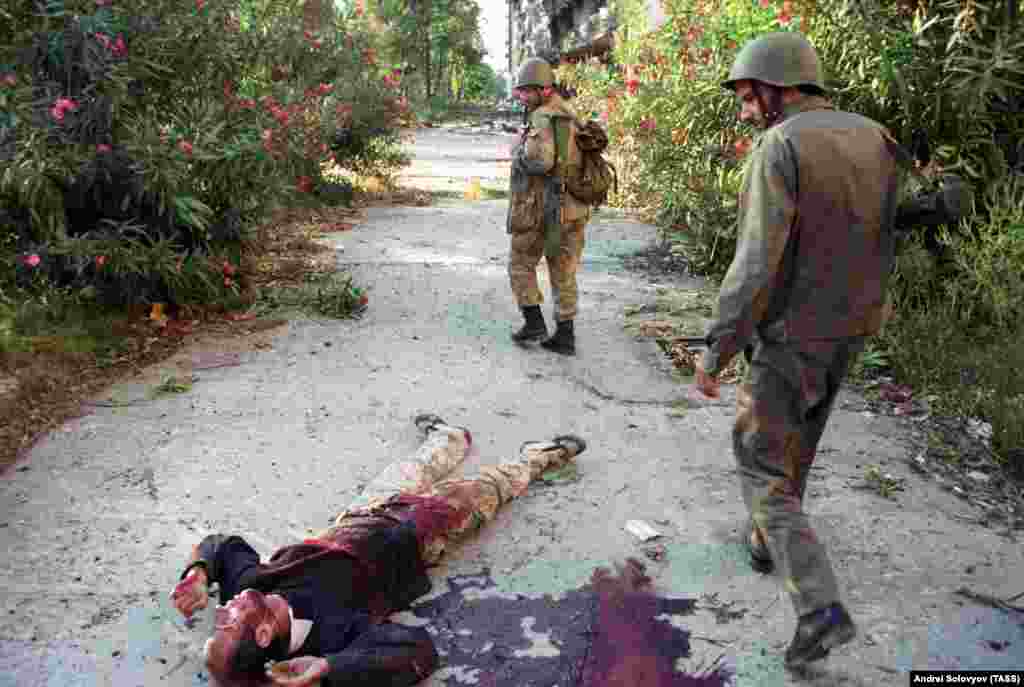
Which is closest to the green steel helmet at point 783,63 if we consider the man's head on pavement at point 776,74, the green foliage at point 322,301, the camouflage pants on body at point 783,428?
the man's head on pavement at point 776,74

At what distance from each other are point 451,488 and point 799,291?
1.59 m

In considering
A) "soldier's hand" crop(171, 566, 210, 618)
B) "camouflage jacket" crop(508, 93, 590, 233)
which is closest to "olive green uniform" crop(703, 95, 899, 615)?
"soldier's hand" crop(171, 566, 210, 618)

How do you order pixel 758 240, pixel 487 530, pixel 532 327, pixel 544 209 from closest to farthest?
pixel 758 240 → pixel 487 530 → pixel 544 209 → pixel 532 327

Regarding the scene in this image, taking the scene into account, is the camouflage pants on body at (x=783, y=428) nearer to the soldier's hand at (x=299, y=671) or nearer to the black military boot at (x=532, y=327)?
the soldier's hand at (x=299, y=671)

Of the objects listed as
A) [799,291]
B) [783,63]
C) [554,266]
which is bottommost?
[554,266]

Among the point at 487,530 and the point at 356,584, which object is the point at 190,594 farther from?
the point at 487,530

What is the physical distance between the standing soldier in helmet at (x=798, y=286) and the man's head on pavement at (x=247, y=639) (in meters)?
1.55

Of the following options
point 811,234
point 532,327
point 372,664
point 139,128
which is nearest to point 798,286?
point 811,234

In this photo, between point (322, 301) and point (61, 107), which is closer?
point (61, 107)

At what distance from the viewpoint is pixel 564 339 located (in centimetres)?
616

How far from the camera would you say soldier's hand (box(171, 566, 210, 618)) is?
283cm

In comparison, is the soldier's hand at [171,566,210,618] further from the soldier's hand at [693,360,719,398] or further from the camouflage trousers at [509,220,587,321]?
the camouflage trousers at [509,220,587,321]

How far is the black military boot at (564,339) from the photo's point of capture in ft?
20.2

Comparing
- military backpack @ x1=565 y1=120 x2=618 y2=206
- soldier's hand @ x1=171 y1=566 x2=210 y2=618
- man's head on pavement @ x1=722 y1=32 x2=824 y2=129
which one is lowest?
soldier's hand @ x1=171 y1=566 x2=210 y2=618
